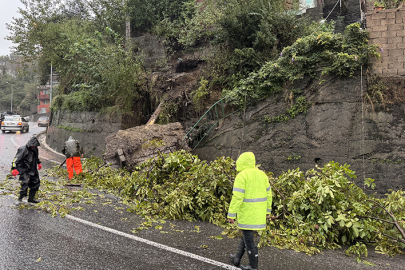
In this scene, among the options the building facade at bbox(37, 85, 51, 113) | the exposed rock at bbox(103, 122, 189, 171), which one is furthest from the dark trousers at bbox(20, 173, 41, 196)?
the building facade at bbox(37, 85, 51, 113)

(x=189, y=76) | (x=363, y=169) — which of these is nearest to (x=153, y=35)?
(x=189, y=76)

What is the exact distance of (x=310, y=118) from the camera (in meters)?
9.08

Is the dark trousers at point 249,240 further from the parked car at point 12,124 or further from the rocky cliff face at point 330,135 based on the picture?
the parked car at point 12,124

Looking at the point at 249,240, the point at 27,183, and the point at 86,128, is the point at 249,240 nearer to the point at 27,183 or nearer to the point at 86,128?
the point at 27,183

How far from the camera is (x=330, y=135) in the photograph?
28.5 feet

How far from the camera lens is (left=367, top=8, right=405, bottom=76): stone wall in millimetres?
8203

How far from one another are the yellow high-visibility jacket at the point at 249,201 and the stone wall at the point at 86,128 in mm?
11387

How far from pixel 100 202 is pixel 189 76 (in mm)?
8188

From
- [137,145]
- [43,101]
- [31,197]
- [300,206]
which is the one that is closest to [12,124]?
[137,145]

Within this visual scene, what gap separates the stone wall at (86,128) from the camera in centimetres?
1491

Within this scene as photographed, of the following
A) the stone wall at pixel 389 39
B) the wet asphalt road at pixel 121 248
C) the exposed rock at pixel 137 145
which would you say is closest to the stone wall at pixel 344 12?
the stone wall at pixel 389 39

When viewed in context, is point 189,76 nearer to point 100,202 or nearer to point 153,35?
point 153,35

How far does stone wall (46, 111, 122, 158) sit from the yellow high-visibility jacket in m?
11.4

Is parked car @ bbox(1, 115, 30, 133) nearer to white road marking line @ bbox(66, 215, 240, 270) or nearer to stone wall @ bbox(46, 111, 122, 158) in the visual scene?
stone wall @ bbox(46, 111, 122, 158)
